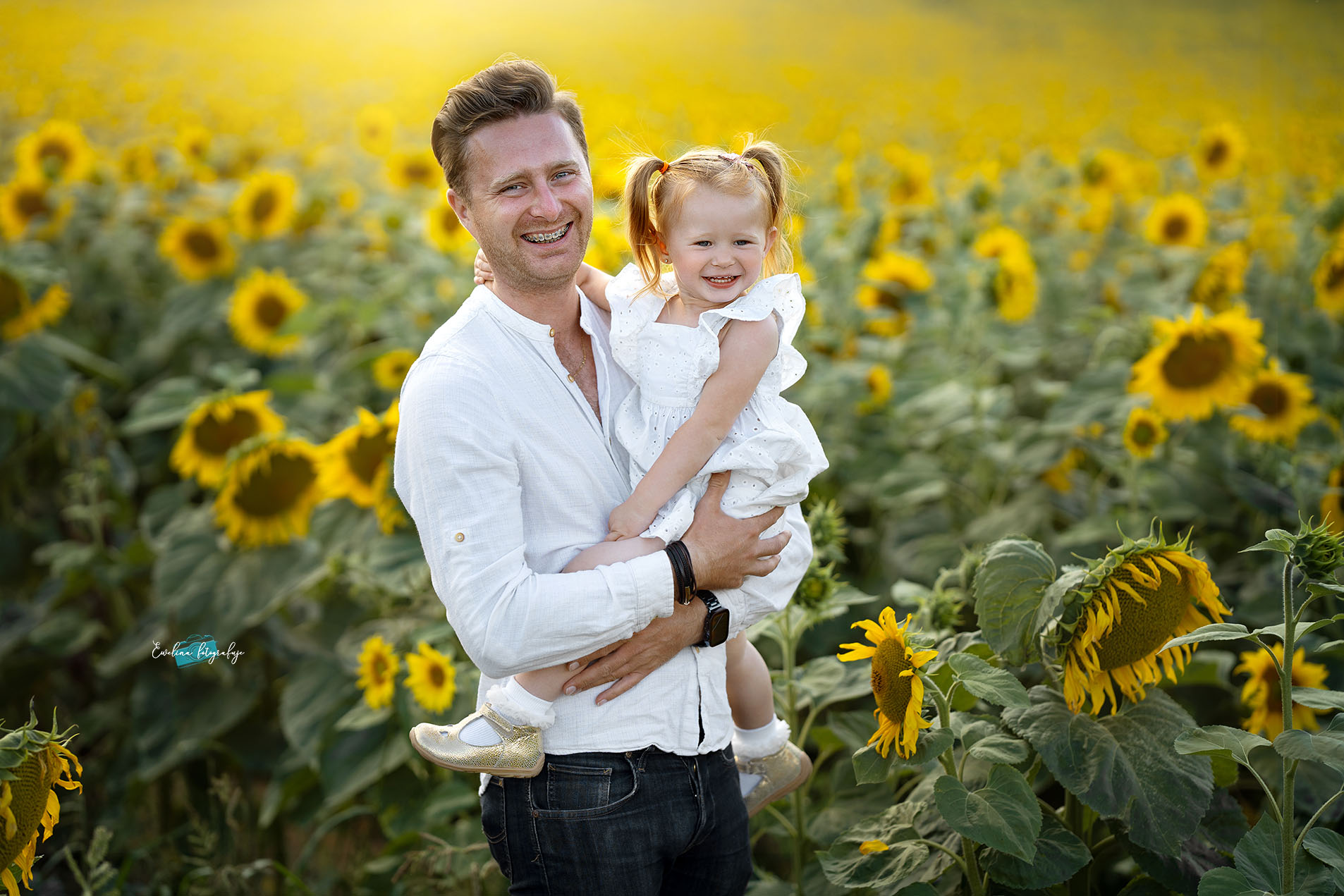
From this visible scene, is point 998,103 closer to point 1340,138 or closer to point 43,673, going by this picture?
point 1340,138

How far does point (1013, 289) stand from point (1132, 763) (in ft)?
7.06

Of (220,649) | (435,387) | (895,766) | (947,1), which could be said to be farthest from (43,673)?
(947,1)

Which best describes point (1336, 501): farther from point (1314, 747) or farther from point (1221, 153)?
point (1221, 153)

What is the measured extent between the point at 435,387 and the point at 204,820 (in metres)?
2.23

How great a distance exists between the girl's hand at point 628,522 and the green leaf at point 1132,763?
0.69 m

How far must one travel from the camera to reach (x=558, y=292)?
1.80 m

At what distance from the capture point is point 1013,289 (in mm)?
3438

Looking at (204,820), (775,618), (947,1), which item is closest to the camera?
(775,618)

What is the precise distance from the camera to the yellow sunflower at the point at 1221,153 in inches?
185

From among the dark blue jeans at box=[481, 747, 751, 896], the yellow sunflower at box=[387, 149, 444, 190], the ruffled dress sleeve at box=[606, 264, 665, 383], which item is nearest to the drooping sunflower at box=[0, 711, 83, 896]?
the dark blue jeans at box=[481, 747, 751, 896]

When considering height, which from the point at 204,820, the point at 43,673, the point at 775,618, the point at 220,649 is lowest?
the point at 204,820

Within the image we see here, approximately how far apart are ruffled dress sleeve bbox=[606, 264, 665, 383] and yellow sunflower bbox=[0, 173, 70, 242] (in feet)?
13.3

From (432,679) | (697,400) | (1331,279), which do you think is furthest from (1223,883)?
(1331,279)

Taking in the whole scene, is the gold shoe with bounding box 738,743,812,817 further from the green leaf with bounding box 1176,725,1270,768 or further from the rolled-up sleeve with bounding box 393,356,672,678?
the green leaf with bounding box 1176,725,1270,768
